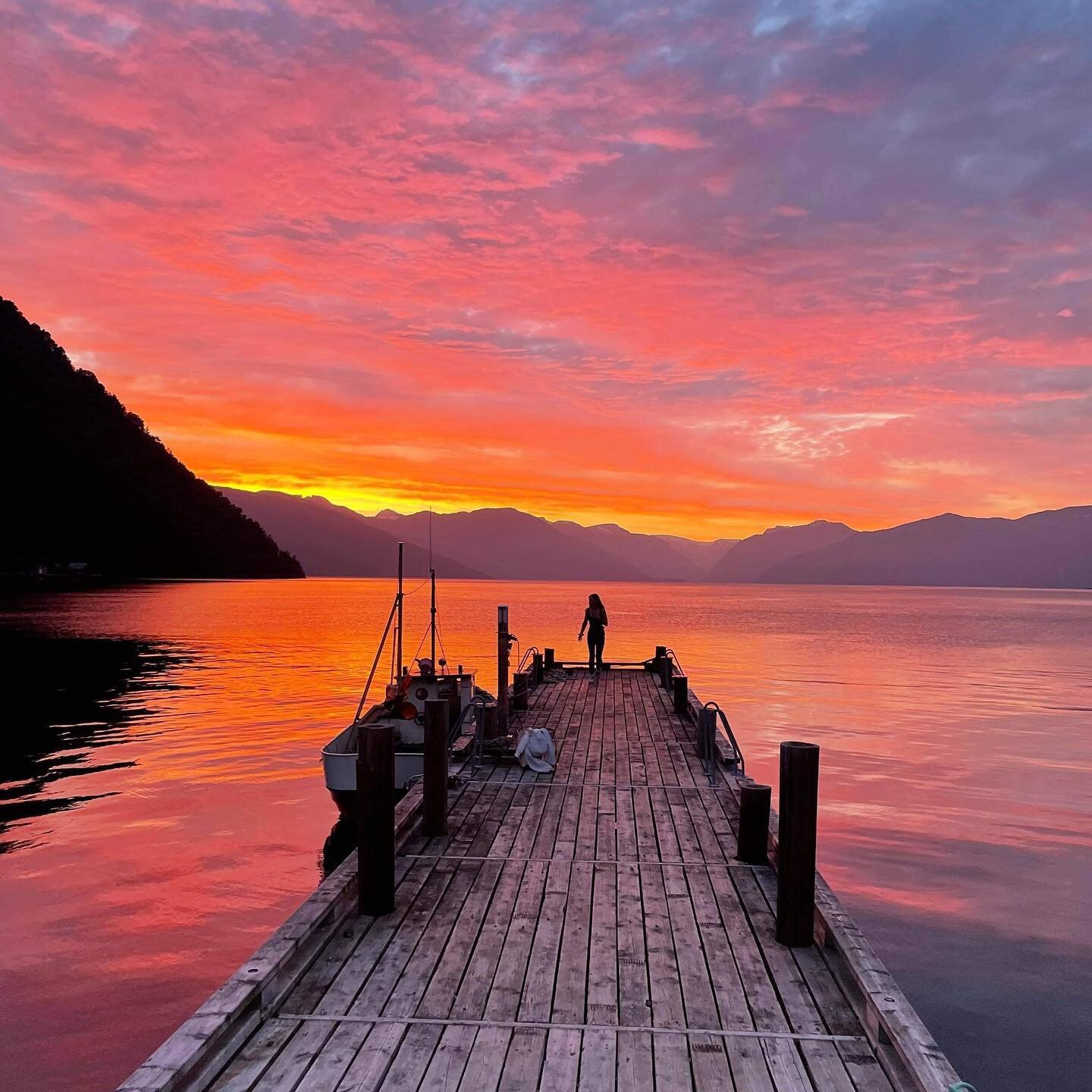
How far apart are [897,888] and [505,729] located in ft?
24.1

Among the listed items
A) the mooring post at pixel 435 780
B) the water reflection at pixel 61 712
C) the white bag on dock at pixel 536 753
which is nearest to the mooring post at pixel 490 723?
the white bag on dock at pixel 536 753

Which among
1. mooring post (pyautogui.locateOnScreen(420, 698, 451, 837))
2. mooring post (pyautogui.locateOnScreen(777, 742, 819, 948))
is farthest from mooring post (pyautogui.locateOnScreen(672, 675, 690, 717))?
mooring post (pyautogui.locateOnScreen(777, 742, 819, 948))

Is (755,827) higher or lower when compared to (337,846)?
higher

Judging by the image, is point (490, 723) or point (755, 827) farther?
point (490, 723)

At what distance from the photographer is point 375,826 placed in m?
7.98

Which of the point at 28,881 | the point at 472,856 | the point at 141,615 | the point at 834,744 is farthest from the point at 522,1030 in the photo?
the point at 141,615

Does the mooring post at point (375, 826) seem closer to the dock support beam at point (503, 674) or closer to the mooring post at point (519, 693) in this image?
the dock support beam at point (503, 674)

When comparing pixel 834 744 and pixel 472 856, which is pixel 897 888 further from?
pixel 834 744

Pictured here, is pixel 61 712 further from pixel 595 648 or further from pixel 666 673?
pixel 666 673

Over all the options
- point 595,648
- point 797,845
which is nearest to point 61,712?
point 595,648

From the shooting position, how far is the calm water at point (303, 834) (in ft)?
34.7

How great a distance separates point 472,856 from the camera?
9.90 meters

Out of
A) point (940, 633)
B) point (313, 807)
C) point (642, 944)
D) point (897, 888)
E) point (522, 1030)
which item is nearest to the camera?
point (522, 1030)

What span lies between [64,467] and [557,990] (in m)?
192
